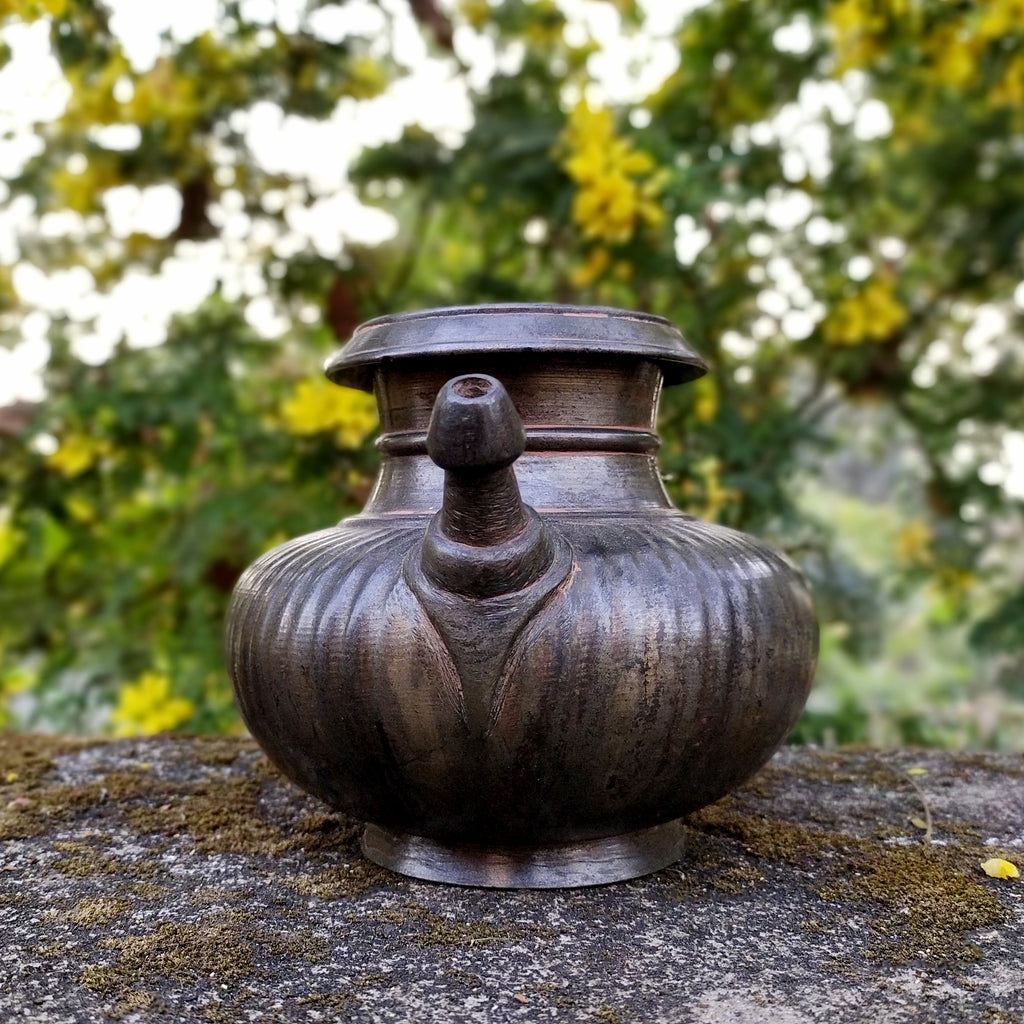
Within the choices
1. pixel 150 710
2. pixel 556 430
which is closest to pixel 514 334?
pixel 556 430

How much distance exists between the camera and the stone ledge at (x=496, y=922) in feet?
3.51

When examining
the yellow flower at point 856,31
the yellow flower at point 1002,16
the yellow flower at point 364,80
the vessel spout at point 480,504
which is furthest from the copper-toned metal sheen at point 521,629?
the yellow flower at point 364,80

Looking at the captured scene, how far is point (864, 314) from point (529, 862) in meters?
2.39

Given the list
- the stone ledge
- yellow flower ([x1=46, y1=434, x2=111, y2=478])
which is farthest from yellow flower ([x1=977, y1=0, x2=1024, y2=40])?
yellow flower ([x1=46, y1=434, x2=111, y2=478])

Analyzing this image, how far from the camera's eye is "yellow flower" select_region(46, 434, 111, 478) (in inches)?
114

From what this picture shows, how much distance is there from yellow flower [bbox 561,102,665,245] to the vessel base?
5.41 feet

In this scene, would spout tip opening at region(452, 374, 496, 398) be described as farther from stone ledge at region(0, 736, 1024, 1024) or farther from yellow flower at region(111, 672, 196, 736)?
yellow flower at region(111, 672, 196, 736)

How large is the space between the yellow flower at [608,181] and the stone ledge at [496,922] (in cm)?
146

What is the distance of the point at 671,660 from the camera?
4.09 feet

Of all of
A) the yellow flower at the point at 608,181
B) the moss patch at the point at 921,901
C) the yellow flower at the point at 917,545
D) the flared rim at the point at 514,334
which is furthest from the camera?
the yellow flower at the point at 917,545

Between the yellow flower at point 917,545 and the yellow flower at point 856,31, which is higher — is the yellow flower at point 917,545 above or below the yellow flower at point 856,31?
below

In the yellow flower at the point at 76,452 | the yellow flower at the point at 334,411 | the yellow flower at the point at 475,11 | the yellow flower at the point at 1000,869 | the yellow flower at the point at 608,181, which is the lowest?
the yellow flower at the point at 1000,869

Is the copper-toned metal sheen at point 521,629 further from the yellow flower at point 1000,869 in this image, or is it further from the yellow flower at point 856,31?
the yellow flower at point 856,31

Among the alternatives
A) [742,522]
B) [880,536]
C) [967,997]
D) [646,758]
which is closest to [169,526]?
[742,522]
